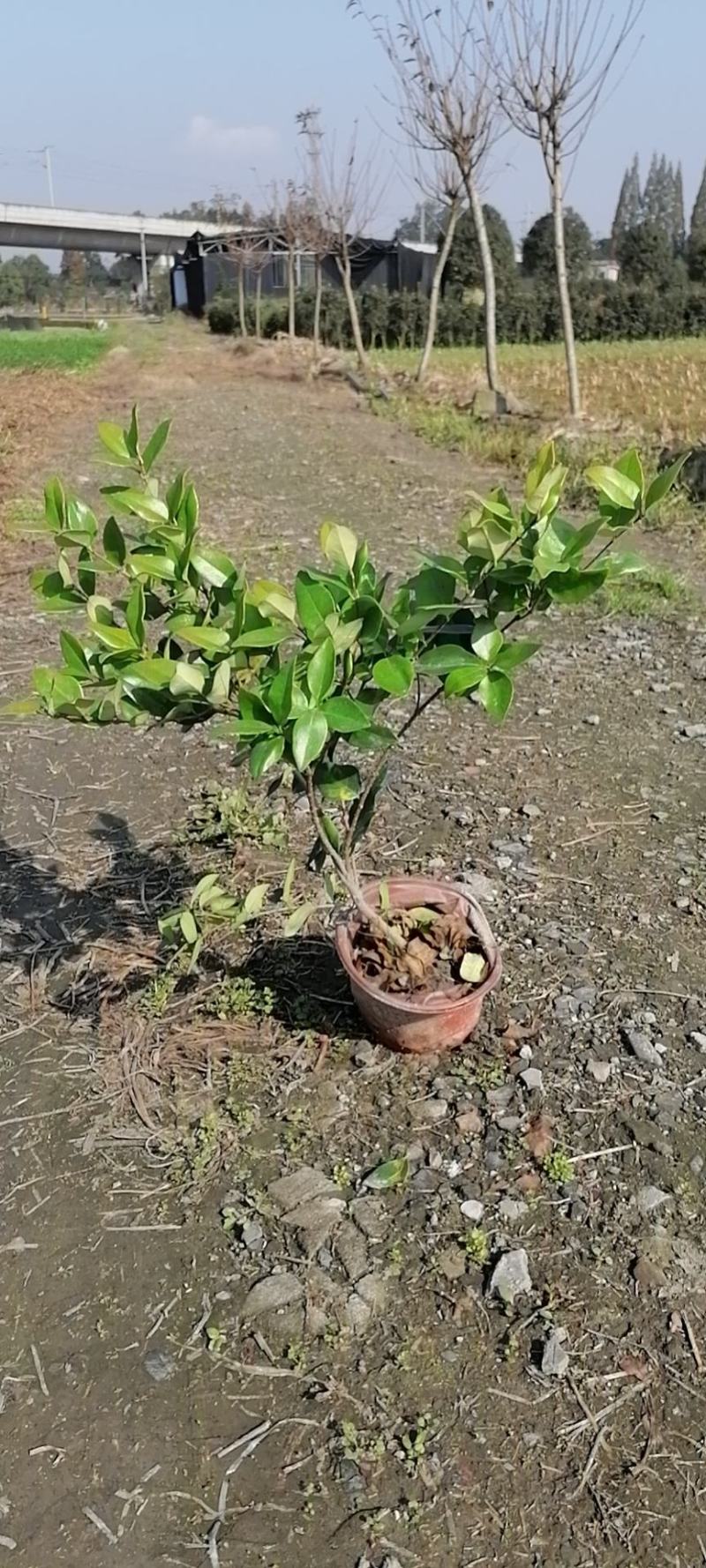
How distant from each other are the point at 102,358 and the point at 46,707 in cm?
2019

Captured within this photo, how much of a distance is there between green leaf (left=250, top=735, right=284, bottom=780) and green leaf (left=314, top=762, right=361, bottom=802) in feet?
0.92

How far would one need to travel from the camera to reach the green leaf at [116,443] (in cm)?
182

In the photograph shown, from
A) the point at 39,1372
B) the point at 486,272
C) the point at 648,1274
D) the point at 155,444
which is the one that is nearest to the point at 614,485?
the point at 155,444

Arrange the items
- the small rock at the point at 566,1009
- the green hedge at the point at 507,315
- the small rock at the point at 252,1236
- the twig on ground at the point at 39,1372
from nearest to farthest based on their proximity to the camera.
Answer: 1. the twig on ground at the point at 39,1372
2. the small rock at the point at 252,1236
3. the small rock at the point at 566,1009
4. the green hedge at the point at 507,315

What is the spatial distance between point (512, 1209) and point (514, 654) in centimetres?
100

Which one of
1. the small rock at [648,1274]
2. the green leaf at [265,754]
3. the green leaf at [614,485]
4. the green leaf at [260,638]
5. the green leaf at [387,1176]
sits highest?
the green leaf at [614,485]

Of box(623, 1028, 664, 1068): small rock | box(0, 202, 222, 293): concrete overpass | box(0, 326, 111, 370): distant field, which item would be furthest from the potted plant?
box(0, 202, 222, 293): concrete overpass

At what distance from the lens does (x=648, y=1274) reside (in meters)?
1.78

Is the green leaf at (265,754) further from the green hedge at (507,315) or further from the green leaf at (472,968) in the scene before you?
the green hedge at (507,315)

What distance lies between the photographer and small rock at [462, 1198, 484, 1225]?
188 centimetres

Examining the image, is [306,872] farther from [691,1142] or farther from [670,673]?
[670,673]

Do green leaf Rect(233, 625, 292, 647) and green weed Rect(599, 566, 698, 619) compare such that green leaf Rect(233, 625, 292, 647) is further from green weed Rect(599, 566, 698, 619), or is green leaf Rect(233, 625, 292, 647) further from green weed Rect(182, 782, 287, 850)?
green weed Rect(599, 566, 698, 619)

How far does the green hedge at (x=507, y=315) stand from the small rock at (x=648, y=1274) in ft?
74.9

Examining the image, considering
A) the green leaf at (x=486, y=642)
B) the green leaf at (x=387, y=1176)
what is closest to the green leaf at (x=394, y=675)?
the green leaf at (x=486, y=642)
